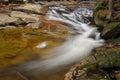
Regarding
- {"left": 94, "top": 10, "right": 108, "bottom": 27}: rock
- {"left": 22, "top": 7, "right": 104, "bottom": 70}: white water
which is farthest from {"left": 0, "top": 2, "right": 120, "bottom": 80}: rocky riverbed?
{"left": 94, "top": 10, "right": 108, "bottom": 27}: rock

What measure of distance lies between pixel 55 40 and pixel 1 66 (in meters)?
5.02

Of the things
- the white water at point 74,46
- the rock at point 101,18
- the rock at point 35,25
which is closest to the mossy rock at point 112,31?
the white water at point 74,46

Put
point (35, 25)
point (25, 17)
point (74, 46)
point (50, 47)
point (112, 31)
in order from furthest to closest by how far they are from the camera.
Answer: point (25, 17)
point (35, 25)
point (112, 31)
point (74, 46)
point (50, 47)

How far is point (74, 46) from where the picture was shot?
563 inches

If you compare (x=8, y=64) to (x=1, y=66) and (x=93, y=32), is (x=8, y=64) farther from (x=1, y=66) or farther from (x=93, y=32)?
(x=93, y=32)

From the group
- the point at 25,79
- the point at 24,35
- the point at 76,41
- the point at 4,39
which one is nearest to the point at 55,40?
the point at 76,41

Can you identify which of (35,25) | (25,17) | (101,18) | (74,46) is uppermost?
(101,18)

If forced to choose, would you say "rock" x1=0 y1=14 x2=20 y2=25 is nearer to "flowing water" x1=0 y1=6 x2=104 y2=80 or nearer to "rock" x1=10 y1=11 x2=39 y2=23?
"rock" x1=10 y1=11 x2=39 y2=23

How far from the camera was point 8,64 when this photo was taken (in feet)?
35.8

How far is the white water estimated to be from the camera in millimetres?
11195

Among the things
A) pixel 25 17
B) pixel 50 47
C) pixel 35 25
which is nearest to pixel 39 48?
pixel 50 47

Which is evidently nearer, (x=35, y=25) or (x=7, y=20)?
(x=35, y=25)

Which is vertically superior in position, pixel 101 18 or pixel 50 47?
pixel 101 18

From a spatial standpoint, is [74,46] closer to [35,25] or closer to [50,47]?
[50,47]
